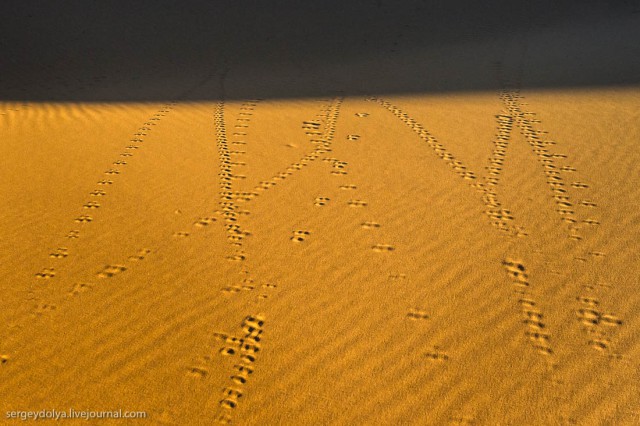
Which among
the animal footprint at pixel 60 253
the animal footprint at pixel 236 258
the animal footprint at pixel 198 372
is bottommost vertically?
the animal footprint at pixel 198 372

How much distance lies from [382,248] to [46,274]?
218cm

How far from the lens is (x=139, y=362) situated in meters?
3.02

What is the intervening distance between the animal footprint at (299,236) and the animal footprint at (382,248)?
0.50 metres

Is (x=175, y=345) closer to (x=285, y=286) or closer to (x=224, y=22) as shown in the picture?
(x=285, y=286)

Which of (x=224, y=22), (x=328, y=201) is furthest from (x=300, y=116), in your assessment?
(x=224, y=22)

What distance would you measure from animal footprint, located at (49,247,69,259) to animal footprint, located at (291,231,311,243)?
1.54 meters

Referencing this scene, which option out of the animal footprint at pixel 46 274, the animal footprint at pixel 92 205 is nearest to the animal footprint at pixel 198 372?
the animal footprint at pixel 46 274

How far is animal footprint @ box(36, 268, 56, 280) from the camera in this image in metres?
3.65

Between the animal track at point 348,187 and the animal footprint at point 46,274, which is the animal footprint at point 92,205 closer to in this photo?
the animal footprint at point 46,274

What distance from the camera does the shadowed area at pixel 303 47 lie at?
7.88 metres

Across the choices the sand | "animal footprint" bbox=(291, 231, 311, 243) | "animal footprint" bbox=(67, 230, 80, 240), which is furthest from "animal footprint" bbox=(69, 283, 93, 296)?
"animal footprint" bbox=(291, 231, 311, 243)

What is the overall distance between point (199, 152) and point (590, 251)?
11.5ft

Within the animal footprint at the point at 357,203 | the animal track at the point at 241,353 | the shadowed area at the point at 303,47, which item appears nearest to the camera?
the animal track at the point at 241,353

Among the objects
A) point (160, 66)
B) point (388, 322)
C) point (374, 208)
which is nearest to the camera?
point (388, 322)
